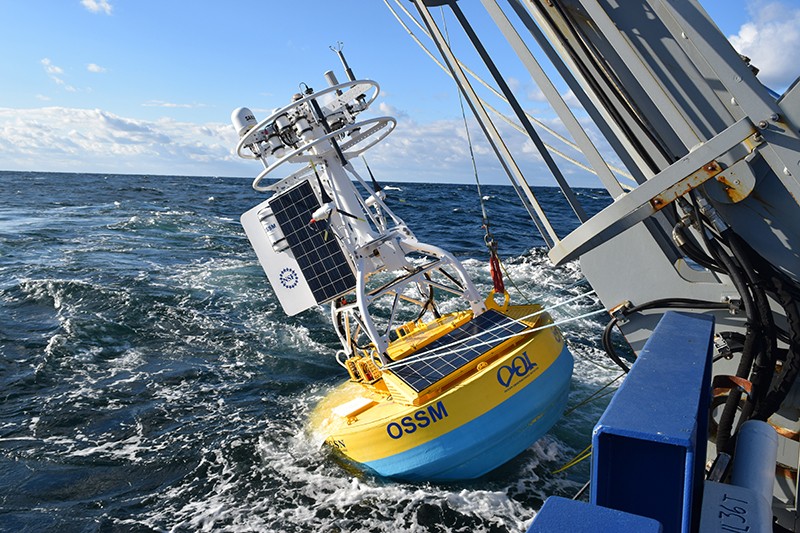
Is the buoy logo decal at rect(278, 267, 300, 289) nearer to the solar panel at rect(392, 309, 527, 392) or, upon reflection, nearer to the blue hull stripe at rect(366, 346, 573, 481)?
the solar panel at rect(392, 309, 527, 392)

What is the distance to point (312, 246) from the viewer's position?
10.8 meters

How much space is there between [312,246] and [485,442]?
519 centimetres

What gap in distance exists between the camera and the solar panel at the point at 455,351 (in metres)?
8.25

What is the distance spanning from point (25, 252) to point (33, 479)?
18589 mm

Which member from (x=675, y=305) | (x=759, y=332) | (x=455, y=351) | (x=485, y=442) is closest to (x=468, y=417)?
(x=485, y=442)

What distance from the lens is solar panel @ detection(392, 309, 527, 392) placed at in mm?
8250

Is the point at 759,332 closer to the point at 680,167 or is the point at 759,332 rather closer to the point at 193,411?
the point at 680,167

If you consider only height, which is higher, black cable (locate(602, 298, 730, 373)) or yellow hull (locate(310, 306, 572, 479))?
black cable (locate(602, 298, 730, 373))

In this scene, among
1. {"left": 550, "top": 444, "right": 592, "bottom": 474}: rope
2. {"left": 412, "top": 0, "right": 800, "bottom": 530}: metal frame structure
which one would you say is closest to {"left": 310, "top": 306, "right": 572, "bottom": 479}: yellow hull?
{"left": 550, "top": 444, "right": 592, "bottom": 474}: rope

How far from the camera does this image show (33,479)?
862 centimetres

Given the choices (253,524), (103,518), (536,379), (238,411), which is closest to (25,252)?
(238,411)

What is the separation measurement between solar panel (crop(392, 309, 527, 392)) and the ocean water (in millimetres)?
1736

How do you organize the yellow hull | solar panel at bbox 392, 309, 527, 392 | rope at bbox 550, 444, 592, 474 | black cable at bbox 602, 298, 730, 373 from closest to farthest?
black cable at bbox 602, 298, 730, 373 → rope at bbox 550, 444, 592, 474 → the yellow hull → solar panel at bbox 392, 309, 527, 392

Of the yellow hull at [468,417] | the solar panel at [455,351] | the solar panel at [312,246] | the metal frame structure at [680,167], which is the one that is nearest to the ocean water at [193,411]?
the yellow hull at [468,417]
